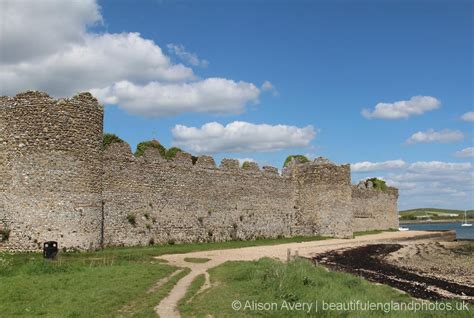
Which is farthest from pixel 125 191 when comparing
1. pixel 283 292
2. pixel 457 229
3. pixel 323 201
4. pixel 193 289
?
pixel 457 229

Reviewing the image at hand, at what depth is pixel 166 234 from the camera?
30344mm

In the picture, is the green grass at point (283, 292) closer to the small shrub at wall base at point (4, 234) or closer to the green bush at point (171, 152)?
the small shrub at wall base at point (4, 234)

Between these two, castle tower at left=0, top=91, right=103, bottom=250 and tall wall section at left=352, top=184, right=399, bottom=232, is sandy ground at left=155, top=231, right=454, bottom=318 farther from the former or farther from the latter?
tall wall section at left=352, top=184, right=399, bottom=232

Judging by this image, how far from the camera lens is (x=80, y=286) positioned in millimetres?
14969

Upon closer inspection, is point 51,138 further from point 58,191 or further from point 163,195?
point 163,195

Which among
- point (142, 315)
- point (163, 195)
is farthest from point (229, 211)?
point (142, 315)

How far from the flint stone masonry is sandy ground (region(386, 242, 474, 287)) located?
23.7 feet

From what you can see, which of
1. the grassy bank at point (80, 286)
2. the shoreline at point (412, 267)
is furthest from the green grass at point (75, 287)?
the shoreline at point (412, 267)

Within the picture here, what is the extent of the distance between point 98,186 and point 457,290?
17.0 m

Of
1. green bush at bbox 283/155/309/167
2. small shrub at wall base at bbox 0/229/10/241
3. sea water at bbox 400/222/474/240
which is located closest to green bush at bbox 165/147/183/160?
green bush at bbox 283/155/309/167

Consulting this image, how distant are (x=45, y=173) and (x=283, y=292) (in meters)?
13.5

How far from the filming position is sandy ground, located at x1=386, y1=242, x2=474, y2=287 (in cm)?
2590

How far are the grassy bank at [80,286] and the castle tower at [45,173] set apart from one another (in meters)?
1.57

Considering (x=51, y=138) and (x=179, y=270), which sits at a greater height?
(x=51, y=138)
